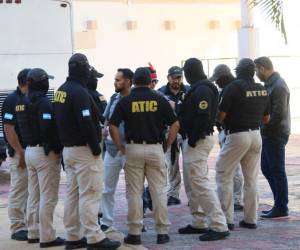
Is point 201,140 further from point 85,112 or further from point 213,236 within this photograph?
point 85,112

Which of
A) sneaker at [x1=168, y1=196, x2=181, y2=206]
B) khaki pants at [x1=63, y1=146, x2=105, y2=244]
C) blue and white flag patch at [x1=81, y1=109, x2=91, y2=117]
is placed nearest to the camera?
blue and white flag patch at [x1=81, y1=109, x2=91, y2=117]

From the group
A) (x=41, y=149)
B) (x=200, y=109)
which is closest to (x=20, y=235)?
(x=41, y=149)

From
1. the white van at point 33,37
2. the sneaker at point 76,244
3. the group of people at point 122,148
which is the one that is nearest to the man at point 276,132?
the group of people at point 122,148

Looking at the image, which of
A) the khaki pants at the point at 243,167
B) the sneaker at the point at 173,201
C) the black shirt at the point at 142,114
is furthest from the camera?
the sneaker at the point at 173,201

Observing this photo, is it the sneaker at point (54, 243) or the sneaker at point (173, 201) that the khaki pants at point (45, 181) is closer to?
the sneaker at point (54, 243)

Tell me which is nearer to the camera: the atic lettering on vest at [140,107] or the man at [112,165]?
the atic lettering on vest at [140,107]

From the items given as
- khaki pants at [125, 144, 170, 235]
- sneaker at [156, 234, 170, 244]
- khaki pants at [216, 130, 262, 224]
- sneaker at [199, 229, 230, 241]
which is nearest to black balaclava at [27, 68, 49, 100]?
khaki pants at [125, 144, 170, 235]

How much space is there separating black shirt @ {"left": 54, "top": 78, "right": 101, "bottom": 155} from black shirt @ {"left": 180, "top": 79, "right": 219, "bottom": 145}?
45.8 inches

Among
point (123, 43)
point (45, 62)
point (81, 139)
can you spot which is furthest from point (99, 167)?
point (123, 43)

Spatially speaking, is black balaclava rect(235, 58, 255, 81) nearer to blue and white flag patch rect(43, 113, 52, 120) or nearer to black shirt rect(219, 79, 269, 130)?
black shirt rect(219, 79, 269, 130)

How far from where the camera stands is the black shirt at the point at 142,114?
753 cm

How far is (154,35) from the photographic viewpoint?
24219 millimetres

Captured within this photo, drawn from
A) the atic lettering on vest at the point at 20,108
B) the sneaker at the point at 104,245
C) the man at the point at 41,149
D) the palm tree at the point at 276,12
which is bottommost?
the sneaker at the point at 104,245

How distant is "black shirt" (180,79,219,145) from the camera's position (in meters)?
7.84
